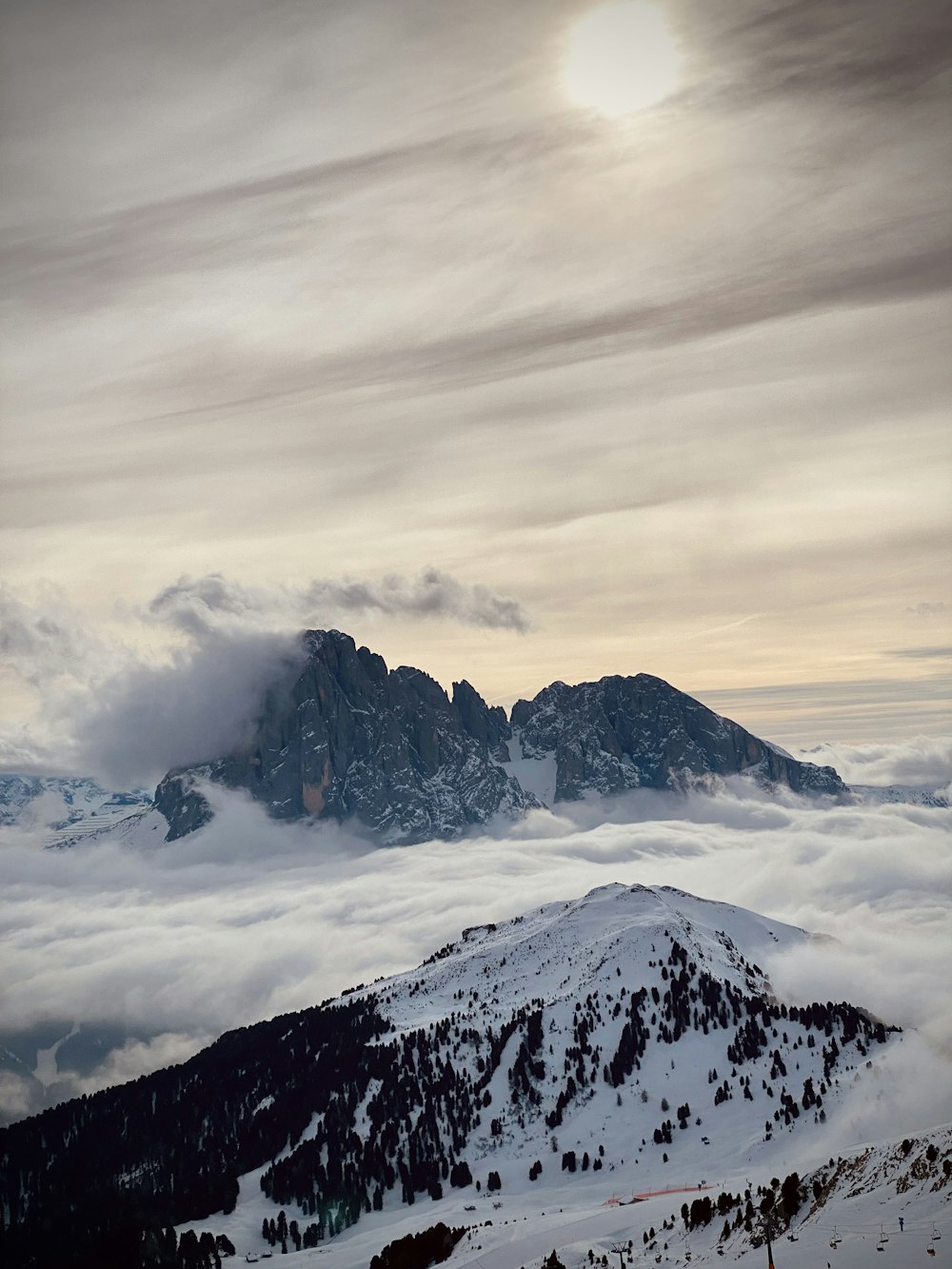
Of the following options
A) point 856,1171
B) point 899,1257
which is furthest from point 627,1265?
point 899,1257

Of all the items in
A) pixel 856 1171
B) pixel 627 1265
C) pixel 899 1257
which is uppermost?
pixel 899 1257

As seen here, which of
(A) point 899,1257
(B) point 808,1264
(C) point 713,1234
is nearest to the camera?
(A) point 899,1257

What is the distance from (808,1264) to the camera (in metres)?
141

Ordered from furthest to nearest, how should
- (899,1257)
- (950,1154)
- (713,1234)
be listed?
(713,1234)
(950,1154)
(899,1257)

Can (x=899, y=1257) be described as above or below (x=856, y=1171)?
above

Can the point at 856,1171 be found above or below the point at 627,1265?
above

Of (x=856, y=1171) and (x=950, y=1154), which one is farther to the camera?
(x=856, y=1171)

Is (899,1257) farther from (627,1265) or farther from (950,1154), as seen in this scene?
(627,1265)

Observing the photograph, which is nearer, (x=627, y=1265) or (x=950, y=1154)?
(x=950, y=1154)

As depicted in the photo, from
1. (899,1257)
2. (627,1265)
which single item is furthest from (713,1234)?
(899,1257)

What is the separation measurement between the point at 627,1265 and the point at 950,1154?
61.4 meters

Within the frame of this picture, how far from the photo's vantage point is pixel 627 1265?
191 m

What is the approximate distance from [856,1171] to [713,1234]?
27.5 metres

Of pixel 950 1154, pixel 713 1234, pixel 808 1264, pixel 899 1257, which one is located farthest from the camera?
pixel 713 1234
